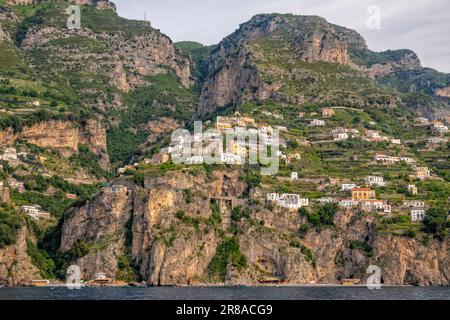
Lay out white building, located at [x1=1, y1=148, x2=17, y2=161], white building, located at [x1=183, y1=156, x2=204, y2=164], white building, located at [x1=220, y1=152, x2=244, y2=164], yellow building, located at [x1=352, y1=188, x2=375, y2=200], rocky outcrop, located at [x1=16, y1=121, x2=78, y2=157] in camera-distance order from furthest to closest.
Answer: rocky outcrop, located at [x1=16, y1=121, x2=78, y2=157] < white building, located at [x1=1, y1=148, x2=17, y2=161] < white building, located at [x1=220, y1=152, x2=244, y2=164] < white building, located at [x1=183, y1=156, x2=204, y2=164] < yellow building, located at [x1=352, y1=188, x2=375, y2=200]

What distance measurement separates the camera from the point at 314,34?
18488cm

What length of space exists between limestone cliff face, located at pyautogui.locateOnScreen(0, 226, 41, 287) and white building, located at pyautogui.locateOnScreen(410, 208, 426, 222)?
1830 inches

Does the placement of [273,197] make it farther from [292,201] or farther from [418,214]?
[418,214]

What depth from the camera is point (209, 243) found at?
10819cm

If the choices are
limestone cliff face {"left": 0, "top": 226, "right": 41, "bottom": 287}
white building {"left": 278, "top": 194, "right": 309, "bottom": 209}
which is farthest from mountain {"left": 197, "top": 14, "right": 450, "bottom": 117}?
limestone cliff face {"left": 0, "top": 226, "right": 41, "bottom": 287}

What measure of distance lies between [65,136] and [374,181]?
211 feet

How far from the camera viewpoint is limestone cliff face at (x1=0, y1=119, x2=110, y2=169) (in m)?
156

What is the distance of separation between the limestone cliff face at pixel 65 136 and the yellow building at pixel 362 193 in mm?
61896

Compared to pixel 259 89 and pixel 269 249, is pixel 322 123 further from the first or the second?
pixel 269 249

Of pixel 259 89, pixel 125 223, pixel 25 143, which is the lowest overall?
pixel 125 223

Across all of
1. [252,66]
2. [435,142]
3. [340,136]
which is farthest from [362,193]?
[252,66]

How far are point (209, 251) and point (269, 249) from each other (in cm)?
773

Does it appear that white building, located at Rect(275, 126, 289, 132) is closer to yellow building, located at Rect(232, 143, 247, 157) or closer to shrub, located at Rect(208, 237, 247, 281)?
yellow building, located at Rect(232, 143, 247, 157)
